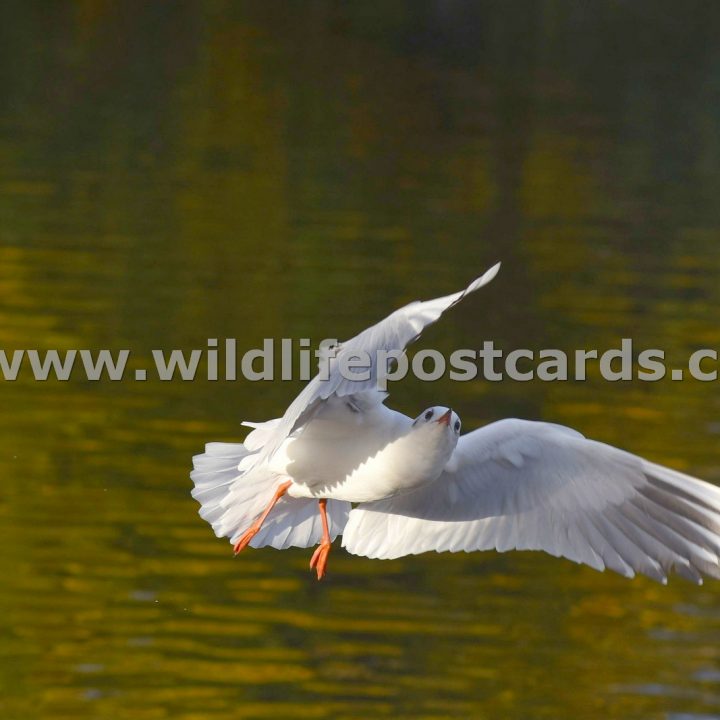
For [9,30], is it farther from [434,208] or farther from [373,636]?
[373,636]

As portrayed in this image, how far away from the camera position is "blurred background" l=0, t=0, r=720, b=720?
9.62 meters

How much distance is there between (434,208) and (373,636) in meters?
13.4

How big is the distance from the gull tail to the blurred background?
2084mm

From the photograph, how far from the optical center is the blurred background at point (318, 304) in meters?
9.62

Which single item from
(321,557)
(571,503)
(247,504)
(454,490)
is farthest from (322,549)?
(571,503)

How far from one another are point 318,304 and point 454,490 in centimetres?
965

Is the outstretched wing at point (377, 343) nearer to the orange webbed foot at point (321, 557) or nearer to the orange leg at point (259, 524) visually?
the orange leg at point (259, 524)

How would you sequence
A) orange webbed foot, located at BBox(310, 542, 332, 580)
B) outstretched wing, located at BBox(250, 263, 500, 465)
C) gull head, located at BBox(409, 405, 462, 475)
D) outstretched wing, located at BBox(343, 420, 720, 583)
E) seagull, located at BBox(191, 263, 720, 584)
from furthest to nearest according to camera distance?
orange webbed foot, located at BBox(310, 542, 332, 580)
outstretched wing, located at BBox(343, 420, 720, 583)
seagull, located at BBox(191, 263, 720, 584)
gull head, located at BBox(409, 405, 462, 475)
outstretched wing, located at BBox(250, 263, 500, 465)

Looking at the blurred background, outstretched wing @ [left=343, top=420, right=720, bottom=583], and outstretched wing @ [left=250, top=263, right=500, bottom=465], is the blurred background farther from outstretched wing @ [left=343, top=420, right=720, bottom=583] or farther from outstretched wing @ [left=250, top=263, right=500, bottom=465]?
outstretched wing @ [left=250, top=263, right=500, bottom=465]

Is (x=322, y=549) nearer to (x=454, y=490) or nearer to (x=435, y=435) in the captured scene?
(x=454, y=490)

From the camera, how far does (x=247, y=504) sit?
6.97 metres

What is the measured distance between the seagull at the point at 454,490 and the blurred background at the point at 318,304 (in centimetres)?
228

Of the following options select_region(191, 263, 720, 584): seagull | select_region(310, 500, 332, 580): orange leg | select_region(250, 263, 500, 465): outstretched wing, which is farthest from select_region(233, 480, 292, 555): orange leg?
select_region(250, 263, 500, 465): outstretched wing

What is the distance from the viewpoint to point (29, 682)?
9.21 meters
